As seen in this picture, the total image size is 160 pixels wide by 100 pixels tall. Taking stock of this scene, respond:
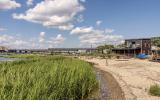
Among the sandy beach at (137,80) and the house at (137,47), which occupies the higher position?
the house at (137,47)

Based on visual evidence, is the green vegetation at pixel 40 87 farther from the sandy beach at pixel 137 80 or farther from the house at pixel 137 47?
the house at pixel 137 47

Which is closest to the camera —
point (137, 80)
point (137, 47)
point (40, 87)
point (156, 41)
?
point (40, 87)

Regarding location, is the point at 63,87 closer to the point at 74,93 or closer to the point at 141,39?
the point at 74,93

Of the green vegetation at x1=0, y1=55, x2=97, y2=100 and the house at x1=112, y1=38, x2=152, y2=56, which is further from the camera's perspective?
the house at x1=112, y1=38, x2=152, y2=56

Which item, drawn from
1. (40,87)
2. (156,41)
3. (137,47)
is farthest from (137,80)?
(137,47)

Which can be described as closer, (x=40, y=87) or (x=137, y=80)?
(x=40, y=87)

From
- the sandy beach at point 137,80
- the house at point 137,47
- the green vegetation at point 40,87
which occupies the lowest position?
the sandy beach at point 137,80

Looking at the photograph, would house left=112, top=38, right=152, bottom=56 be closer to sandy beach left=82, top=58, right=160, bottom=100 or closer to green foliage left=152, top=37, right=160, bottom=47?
green foliage left=152, top=37, right=160, bottom=47

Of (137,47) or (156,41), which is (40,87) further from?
(137,47)

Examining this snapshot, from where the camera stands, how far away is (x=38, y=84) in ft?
23.2

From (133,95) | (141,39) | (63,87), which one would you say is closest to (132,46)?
(141,39)

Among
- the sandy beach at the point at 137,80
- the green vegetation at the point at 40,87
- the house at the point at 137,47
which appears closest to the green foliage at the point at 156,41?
the house at the point at 137,47

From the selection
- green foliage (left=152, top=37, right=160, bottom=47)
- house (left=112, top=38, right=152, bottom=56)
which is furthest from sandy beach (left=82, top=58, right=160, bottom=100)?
house (left=112, top=38, right=152, bottom=56)

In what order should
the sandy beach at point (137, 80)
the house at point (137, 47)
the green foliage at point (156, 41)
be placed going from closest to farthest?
the sandy beach at point (137, 80) → the green foliage at point (156, 41) → the house at point (137, 47)
